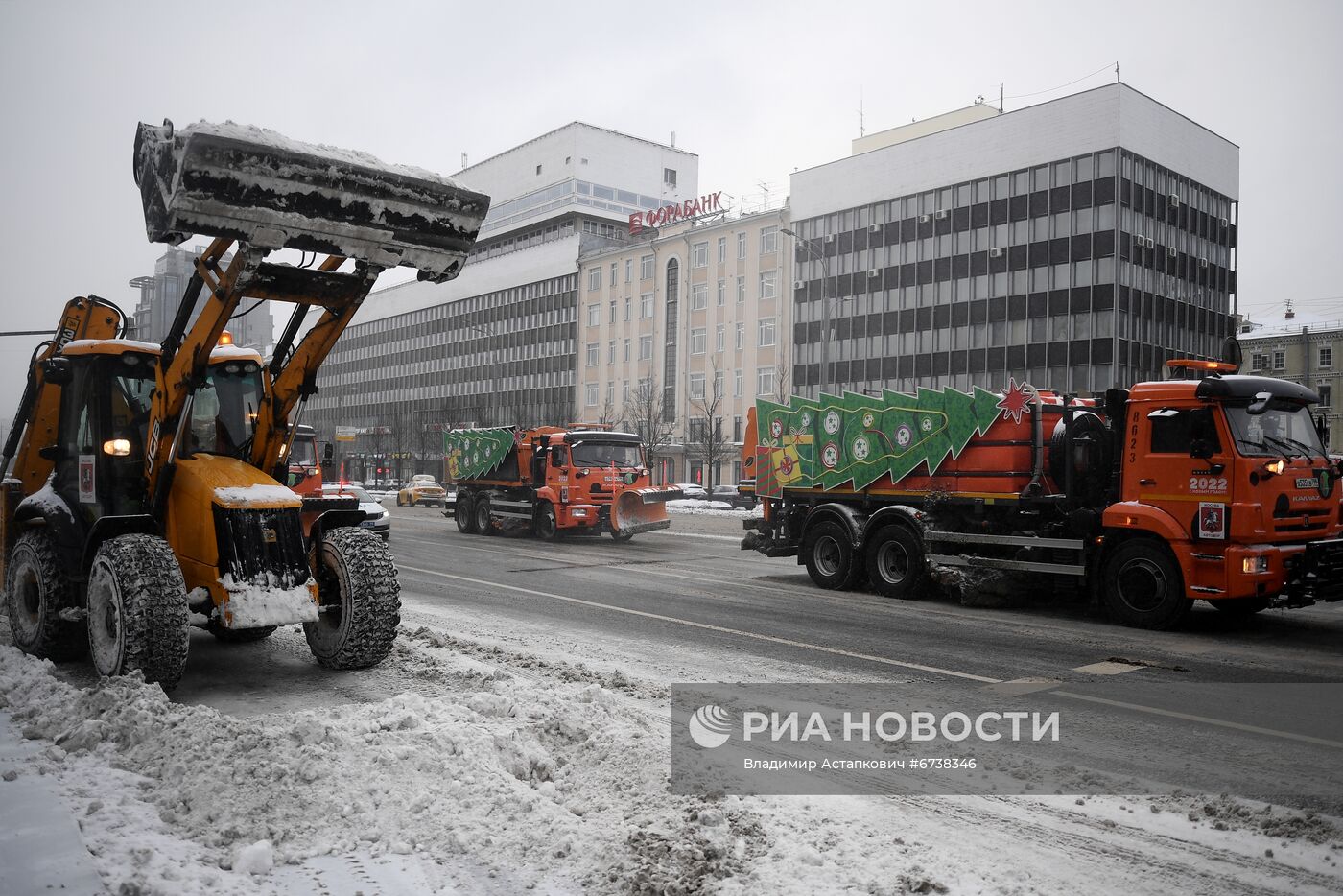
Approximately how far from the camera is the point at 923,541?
12953 millimetres

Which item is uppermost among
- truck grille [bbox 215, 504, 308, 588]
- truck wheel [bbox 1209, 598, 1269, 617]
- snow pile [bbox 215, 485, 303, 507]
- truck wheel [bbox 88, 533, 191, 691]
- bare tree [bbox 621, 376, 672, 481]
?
bare tree [bbox 621, 376, 672, 481]

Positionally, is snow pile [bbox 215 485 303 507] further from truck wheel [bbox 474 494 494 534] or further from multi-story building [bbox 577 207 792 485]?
multi-story building [bbox 577 207 792 485]

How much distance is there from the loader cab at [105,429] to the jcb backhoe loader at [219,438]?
2 cm

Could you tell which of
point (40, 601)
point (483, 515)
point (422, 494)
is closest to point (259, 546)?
point (40, 601)

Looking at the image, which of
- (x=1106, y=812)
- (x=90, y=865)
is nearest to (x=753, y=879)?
(x=1106, y=812)

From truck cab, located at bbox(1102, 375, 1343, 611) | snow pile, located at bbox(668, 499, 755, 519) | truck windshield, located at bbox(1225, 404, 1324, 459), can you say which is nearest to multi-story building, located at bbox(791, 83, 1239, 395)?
snow pile, located at bbox(668, 499, 755, 519)

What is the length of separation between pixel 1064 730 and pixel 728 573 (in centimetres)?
987

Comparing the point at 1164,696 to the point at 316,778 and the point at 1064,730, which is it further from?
the point at 316,778

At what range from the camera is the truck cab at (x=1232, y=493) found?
10.1 meters

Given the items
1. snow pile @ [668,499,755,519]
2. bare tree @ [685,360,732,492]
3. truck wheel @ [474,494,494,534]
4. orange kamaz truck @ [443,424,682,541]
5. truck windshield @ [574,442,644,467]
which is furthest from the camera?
bare tree @ [685,360,732,492]

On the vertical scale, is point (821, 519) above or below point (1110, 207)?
below

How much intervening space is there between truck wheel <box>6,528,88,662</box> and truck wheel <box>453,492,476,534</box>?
724 inches

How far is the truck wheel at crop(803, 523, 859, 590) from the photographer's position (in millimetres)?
14000

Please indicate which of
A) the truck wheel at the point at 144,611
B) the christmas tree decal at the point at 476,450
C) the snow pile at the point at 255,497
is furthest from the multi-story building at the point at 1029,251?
the truck wheel at the point at 144,611
